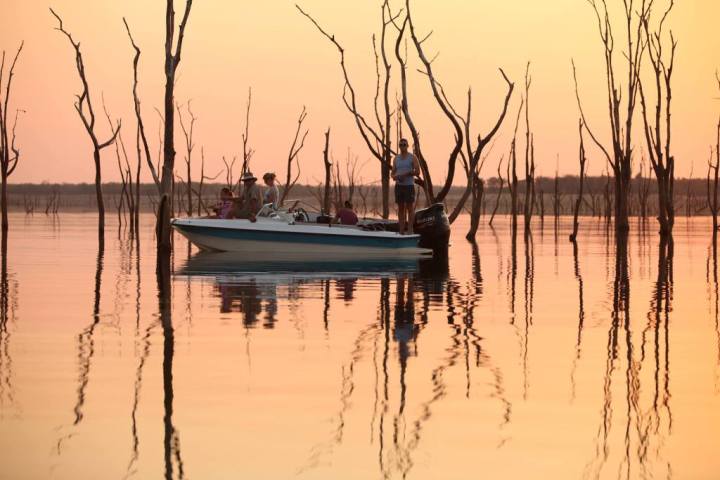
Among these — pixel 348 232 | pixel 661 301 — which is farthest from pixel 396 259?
pixel 661 301

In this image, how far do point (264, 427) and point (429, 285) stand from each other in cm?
1057

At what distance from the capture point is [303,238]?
958 inches

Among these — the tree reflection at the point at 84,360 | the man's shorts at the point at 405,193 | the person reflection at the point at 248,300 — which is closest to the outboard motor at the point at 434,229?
the man's shorts at the point at 405,193

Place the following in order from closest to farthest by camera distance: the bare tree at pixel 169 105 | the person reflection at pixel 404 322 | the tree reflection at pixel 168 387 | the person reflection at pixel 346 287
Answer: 1. the tree reflection at pixel 168 387
2. the person reflection at pixel 404 322
3. the person reflection at pixel 346 287
4. the bare tree at pixel 169 105

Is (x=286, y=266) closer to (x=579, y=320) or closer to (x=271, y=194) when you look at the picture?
(x=271, y=194)

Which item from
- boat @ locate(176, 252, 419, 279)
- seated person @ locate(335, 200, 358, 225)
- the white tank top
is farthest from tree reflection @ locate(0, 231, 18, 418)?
the white tank top

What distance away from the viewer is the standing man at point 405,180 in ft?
77.5

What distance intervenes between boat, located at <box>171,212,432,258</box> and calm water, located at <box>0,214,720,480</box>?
284 inches

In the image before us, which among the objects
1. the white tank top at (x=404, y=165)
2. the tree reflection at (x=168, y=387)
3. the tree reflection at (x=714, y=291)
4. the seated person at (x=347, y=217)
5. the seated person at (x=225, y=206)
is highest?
the white tank top at (x=404, y=165)

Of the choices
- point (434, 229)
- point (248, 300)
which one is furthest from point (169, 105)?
point (248, 300)

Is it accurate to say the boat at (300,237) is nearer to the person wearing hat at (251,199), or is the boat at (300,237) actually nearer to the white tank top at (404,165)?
the person wearing hat at (251,199)

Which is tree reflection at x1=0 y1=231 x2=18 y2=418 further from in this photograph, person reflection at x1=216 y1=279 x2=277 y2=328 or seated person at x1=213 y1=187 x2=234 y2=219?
seated person at x1=213 y1=187 x2=234 y2=219

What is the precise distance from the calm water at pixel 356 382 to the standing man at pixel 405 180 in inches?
275

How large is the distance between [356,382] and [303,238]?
1608cm
